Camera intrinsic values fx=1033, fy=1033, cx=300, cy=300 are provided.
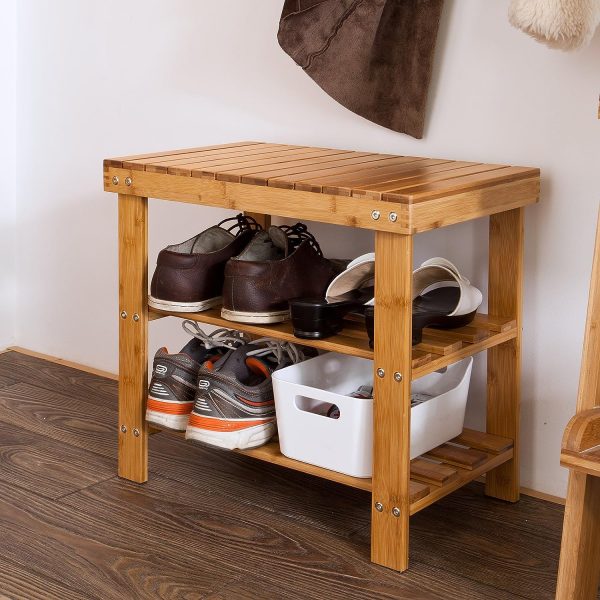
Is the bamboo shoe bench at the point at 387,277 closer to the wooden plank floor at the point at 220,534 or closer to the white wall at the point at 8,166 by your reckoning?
the wooden plank floor at the point at 220,534

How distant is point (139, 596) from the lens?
1.53 metres

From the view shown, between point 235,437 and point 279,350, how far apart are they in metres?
0.19

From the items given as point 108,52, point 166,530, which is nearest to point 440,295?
point 166,530

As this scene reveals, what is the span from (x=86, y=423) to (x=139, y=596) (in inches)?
29.5

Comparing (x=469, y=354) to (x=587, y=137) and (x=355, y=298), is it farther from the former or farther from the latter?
(x=587, y=137)

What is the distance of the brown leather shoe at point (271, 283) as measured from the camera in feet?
5.61

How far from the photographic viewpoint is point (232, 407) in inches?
68.6

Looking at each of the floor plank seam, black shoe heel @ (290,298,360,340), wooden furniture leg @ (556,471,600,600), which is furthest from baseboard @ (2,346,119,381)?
wooden furniture leg @ (556,471,600,600)

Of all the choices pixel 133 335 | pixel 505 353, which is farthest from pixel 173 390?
pixel 505 353

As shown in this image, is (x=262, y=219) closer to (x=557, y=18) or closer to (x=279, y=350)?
(x=279, y=350)

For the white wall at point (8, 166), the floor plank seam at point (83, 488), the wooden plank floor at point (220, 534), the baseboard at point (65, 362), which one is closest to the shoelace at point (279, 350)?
the wooden plank floor at point (220, 534)

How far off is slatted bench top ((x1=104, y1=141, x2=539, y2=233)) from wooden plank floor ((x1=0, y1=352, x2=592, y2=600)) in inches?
21.4

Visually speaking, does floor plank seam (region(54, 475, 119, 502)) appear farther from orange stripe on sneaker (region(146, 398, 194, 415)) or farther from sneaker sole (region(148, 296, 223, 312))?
sneaker sole (region(148, 296, 223, 312))

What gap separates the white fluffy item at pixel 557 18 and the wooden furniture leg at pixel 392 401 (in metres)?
0.35
